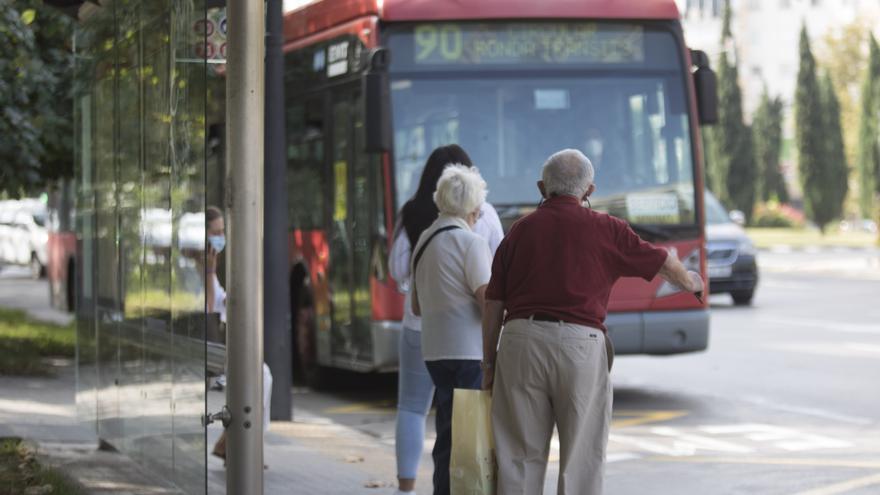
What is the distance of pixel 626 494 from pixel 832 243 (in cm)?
5108

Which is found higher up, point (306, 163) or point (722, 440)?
point (306, 163)

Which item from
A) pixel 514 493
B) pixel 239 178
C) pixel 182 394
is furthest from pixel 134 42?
pixel 514 493

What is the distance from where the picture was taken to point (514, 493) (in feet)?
20.9

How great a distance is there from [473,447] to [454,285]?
1.00 metres

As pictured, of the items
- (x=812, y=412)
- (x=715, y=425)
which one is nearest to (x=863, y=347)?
Result: (x=812, y=412)

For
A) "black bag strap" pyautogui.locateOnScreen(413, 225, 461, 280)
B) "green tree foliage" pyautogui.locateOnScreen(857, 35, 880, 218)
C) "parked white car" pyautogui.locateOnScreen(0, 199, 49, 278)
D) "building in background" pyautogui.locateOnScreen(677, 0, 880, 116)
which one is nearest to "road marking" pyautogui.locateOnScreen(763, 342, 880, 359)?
"black bag strap" pyautogui.locateOnScreen(413, 225, 461, 280)

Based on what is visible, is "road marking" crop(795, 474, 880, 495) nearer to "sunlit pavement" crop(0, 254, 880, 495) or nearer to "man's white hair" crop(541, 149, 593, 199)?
"sunlit pavement" crop(0, 254, 880, 495)

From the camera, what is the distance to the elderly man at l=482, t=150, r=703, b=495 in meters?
6.20

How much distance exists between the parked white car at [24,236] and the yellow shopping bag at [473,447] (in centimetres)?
3521

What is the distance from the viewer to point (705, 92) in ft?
41.3

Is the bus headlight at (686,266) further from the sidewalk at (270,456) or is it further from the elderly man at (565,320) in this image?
the elderly man at (565,320)

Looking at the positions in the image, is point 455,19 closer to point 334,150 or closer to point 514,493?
point 334,150

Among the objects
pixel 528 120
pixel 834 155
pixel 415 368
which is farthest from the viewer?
pixel 834 155

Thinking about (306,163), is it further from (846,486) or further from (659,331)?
(846,486)
